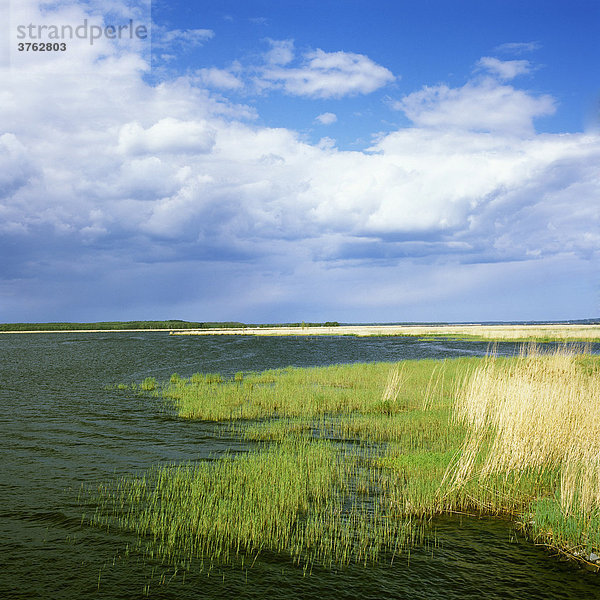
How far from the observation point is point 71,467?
13609mm

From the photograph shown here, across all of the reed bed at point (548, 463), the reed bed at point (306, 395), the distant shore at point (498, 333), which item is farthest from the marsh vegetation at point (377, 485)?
the distant shore at point (498, 333)

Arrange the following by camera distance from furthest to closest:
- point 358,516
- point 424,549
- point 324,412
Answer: point 324,412
point 358,516
point 424,549

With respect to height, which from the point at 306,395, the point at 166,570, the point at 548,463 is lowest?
the point at 166,570

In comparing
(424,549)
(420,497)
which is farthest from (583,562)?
(420,497)

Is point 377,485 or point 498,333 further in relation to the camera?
point 498,333

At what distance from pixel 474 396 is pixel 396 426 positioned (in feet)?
9.92

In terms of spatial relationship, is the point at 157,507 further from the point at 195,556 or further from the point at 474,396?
the point at 474,396

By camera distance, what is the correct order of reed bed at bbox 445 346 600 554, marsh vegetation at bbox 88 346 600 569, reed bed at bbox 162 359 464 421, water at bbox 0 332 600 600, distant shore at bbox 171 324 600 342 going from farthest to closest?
distant shore at bbox 171 324 600 342, reed bed at bbox 162 359 464 421, marsh vegetation at bbox 88 346 600 569, reed bed at bbox 445 346 600 554, water at bbox 0 332 600 600

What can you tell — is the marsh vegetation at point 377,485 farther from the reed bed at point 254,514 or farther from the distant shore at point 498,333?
the distant shore at point 498,333

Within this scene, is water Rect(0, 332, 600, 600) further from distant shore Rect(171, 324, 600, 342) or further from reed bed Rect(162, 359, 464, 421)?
distant shore Rect(171, 324, 600, 342)

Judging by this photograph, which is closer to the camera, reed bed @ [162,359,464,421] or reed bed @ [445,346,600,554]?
reed bed @ [445,346,600,554]

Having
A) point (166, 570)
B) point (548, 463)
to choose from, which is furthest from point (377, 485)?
point (166, 570)

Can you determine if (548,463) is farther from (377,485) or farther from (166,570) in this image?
(166,570)

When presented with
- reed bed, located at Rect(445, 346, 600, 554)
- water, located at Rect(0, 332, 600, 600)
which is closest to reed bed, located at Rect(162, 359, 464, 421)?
water, located at Rect(0, 332, 600, 600)
